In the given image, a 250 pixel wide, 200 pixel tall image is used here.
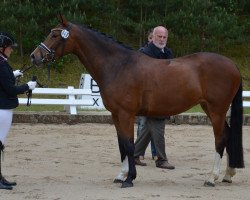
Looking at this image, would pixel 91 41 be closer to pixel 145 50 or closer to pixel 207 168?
pixel 145 50

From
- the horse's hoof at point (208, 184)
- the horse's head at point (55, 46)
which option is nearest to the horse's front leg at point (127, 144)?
the horse's hoof at point (208, 184)

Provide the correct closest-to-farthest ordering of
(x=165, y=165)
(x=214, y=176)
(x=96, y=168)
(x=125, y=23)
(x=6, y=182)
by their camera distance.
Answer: (x=6, y=182) < (x=214, y=176) < (x=96, y=168) < (x=165, y=165) < (x=125, y=23)

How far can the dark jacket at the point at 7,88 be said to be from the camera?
688 centimetres

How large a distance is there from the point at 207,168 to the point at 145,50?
2.00 metres

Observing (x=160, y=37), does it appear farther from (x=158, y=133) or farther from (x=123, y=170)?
(x=123, y=170)

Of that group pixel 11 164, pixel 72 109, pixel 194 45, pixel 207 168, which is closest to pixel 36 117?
pixel 72 109

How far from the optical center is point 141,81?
7.36 m

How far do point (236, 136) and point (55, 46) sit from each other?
2.67 m

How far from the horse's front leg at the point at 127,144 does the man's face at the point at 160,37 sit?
5.63ft

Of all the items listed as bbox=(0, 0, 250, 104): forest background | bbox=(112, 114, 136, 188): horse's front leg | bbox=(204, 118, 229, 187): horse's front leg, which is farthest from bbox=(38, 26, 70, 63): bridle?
bbox=(0, 0, 250, 104): forest background

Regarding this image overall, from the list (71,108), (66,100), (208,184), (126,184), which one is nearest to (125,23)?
(66,100)

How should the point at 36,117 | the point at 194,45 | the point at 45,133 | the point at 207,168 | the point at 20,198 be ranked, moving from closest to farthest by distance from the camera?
1. the point at 20,198
2. the point at 207,168
3. the point at 45,133
4. the point at 36,117
5. the point at 194,45

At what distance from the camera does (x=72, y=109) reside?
46.9 ft

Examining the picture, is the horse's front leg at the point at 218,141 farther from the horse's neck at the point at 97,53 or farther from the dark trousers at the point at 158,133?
the horse's neck at the point at 97,53
